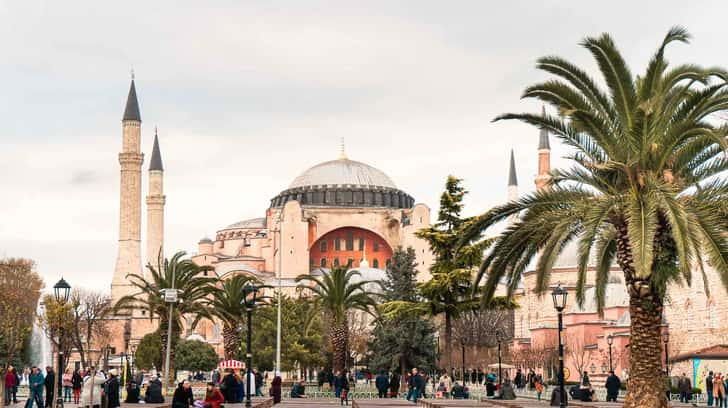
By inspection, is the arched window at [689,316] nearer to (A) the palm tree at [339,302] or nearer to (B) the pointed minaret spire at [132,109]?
(A) the palm tree at [339,302]

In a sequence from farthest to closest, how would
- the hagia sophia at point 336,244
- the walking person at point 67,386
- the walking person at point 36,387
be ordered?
the hagia sophia at point 336,244, the walking person at point 67,386, the walking person at point 36,387

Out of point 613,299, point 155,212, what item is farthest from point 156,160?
point 613,299

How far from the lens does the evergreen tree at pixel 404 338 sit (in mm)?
42469

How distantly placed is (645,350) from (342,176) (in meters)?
81.9

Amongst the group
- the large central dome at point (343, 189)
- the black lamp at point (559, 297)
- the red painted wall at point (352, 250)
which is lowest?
the black lamp at point (559, 297)

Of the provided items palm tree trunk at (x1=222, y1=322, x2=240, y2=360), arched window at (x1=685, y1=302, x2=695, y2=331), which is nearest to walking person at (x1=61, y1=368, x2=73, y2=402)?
palm tree trunk at (x1=222, y1=322, x2=240, y2=360)

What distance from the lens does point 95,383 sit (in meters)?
18.8

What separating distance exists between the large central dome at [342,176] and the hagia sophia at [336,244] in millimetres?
108

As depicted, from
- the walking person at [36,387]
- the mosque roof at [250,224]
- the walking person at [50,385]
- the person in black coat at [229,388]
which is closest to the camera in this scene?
the walking person at [36,387]

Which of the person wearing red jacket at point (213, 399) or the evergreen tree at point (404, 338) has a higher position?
the evergreen tree at point (404, 338)

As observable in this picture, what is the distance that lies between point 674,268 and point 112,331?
2953 inches

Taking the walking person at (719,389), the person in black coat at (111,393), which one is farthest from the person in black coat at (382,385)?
the person in black coat at (111,393)

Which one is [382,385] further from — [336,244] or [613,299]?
[336,244]

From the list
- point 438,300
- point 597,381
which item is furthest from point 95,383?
point 597,381
